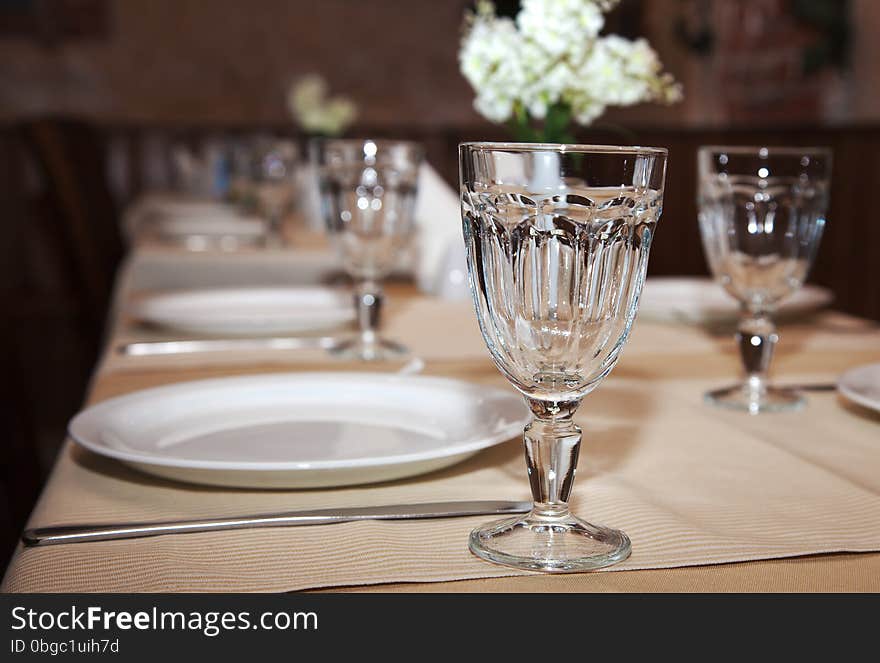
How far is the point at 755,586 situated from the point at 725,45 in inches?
234

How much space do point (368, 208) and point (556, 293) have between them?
2.07 ft

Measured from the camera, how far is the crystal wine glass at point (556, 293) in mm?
560

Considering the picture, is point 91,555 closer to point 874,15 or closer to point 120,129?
point 874,15

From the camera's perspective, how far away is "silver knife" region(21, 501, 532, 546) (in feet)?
1.88

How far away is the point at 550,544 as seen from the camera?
57 centimetres

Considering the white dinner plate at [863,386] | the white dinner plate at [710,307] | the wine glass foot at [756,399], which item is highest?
the white dinner plate at [863,386]

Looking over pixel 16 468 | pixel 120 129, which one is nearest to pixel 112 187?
pixel 120 129

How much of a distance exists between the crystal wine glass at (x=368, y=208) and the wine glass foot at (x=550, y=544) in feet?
1.89

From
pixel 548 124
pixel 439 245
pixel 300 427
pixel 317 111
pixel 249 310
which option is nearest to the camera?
pixel 300 427

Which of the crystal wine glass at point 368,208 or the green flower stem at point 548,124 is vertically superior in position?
the green flower stem at point 548,124

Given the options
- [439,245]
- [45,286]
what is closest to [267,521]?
[439,245]


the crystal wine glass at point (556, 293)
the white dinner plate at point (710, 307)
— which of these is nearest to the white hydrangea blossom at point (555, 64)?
the white dinner plate at point (710, 307)

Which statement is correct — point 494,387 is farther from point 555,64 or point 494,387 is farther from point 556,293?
point 555,64

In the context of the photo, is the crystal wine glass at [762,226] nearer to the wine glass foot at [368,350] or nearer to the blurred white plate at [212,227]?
the wine glass foot at [368,350]
